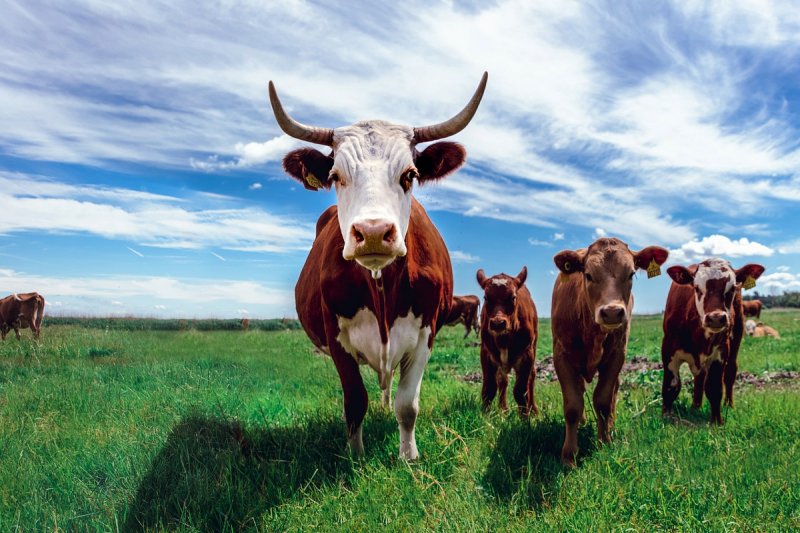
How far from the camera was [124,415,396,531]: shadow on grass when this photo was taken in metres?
4.39

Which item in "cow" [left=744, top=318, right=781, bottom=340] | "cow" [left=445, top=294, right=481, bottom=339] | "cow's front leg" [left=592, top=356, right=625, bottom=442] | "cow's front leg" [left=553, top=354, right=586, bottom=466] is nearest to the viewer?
"cow's front leg" [left=553, top=354, right=586, bottom=466]

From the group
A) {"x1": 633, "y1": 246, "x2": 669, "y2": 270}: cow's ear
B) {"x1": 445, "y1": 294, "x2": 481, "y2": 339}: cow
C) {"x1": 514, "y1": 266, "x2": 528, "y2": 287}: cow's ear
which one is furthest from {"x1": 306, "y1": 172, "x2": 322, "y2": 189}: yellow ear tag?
{"x1": 445, "y1": 294, "x2": 481, "y2": 339}: cow

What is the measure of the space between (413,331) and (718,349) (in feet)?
15.5

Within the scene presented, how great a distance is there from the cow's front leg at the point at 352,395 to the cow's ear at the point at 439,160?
171 cm

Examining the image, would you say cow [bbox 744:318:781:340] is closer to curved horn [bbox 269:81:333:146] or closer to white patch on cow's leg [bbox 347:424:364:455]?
white patch on cow's leg [bbox 347:424:364:455]

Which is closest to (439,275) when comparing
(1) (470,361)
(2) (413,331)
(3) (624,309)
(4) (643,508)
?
(2) (413,331)

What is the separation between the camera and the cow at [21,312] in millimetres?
19828

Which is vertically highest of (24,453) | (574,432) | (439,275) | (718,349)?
(439,275)

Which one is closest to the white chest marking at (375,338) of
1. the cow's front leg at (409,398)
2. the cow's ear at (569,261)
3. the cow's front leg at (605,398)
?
the cow's front leg at (409,398)

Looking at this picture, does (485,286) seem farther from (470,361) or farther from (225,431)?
(470,361)

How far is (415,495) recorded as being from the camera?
Answer: 4.43 m

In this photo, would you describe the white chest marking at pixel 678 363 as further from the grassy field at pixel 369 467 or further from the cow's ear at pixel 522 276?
the cow's ear at pixel 522 276

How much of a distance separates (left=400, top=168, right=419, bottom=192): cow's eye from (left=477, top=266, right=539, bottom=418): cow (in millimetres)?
3422

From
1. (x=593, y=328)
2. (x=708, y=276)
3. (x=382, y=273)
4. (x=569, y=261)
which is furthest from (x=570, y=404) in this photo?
(x=708, y=276)
